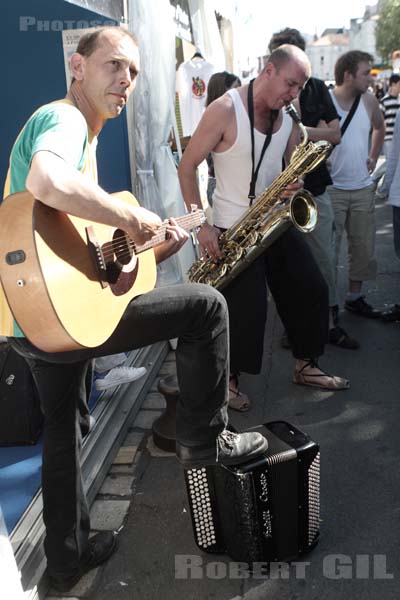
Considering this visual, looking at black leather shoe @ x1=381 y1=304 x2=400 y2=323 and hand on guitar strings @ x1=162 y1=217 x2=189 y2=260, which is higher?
hand on guitar strings @ x1=162 y1=217 x2=189 y2=260

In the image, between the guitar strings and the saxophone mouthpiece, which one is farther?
the saxophone mouthpiece

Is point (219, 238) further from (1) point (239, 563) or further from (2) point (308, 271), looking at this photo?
(1) point (239, 563)

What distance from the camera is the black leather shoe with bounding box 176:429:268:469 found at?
1885 millimetres

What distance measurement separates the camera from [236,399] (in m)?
3.33

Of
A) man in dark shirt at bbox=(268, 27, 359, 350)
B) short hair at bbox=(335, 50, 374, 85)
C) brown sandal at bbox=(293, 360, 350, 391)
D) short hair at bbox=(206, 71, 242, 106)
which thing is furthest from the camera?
short hair at bbox=(206, 71, 242, 106)

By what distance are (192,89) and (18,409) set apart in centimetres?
379

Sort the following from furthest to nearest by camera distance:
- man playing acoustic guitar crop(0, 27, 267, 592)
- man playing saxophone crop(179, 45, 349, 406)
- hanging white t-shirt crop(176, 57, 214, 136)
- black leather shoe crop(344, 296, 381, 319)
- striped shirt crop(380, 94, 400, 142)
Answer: striped shirt crop(380, 94, 400, 142)
hanging white t-shirt crop(176, 57, 214, 136)
black leather shoe crop(344, 296, 381, 319)
man playing saxophone crop(179, 45, 349, 406)
man playing acoustic guitar crop(0, 27, 267, 592)

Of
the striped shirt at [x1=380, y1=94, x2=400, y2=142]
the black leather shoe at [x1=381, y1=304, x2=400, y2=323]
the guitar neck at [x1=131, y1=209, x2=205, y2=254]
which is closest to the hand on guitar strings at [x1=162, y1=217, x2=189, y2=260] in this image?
the guitar neck at [x1=131, y1=209, x2=205, y2=254]

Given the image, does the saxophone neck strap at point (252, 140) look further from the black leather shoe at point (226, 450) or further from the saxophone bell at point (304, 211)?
the black leather shoe at point (226, 450)

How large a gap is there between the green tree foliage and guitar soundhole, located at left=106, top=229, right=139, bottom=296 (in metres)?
55.2

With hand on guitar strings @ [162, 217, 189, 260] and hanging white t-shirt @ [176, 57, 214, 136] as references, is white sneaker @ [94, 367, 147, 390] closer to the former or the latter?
hand on guitar strings @ [162, 217, 189, 260]

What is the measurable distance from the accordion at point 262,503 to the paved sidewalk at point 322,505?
102mm

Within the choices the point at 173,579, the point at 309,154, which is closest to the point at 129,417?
the point at 173,579

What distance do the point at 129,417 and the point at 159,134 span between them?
1.91 m
